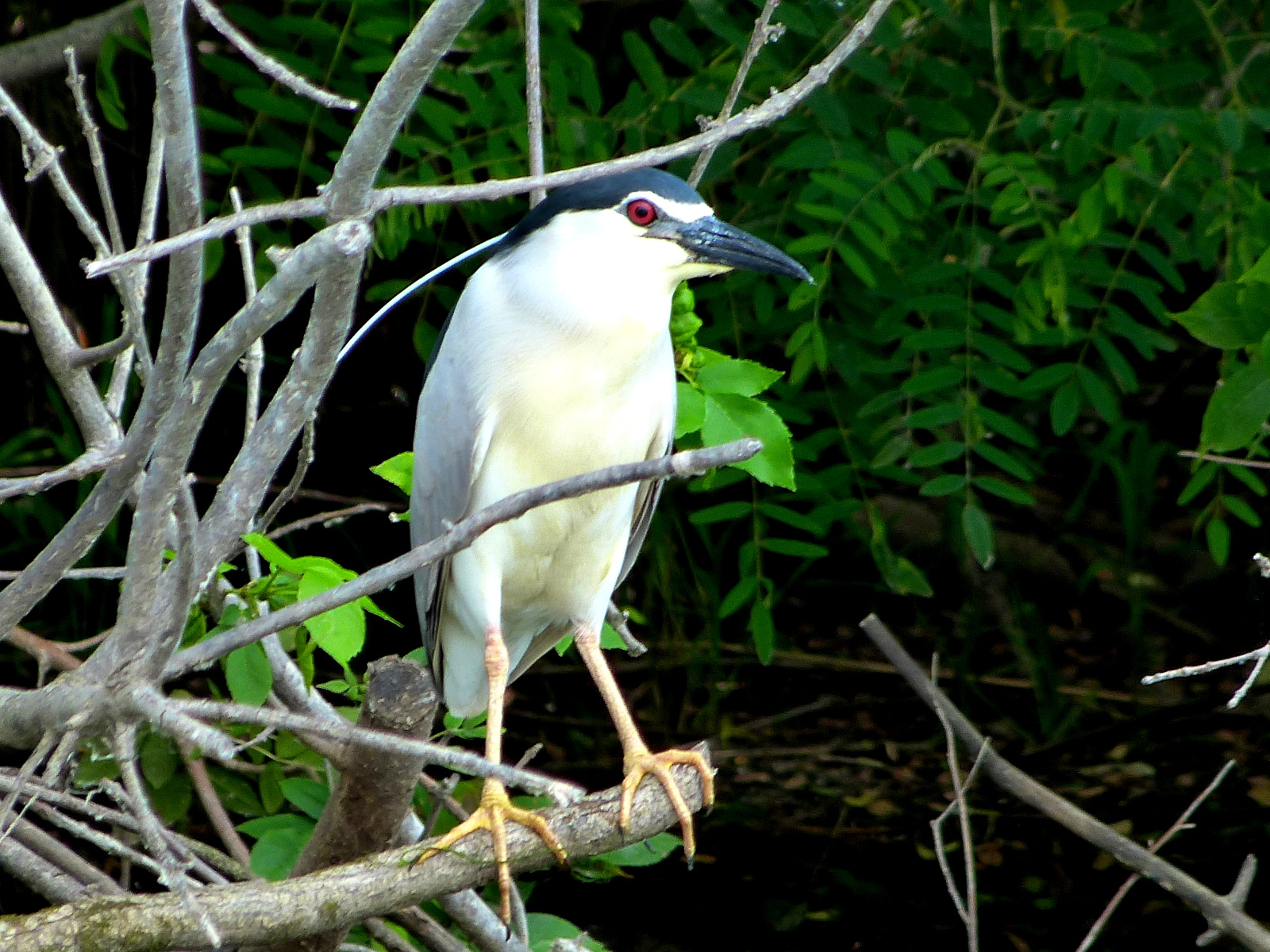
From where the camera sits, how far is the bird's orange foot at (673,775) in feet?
7.00

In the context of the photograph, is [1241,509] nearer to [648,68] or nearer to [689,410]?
[689,410]

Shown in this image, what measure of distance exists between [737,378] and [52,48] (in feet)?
7.39

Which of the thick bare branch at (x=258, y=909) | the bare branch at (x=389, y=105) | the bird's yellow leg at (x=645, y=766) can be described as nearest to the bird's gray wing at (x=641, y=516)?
the bird's yellow leg at (x=645, y=766)

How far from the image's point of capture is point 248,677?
7.00ft

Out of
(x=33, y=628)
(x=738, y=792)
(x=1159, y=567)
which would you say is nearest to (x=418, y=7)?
(x=33, y=628)

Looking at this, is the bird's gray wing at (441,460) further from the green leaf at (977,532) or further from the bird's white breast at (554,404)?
the green leaf at (977,532)

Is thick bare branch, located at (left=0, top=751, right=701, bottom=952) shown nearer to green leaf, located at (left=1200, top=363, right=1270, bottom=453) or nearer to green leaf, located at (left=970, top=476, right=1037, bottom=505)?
green leaf, located at (left=1200, top=363, right=1270, bottom=453)

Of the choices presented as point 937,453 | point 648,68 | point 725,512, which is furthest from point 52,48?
point 937,453

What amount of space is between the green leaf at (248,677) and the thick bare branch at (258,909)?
1.40 ft

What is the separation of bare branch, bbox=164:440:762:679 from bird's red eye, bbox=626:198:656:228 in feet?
3.52

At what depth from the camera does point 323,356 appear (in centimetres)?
130

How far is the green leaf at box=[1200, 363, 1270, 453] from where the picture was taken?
84.7 inches

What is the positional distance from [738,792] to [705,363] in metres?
2.14

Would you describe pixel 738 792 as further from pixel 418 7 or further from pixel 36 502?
pixel 418 7
